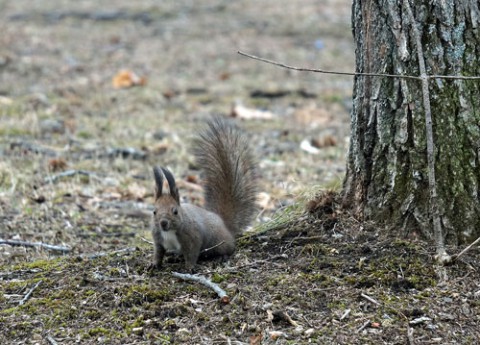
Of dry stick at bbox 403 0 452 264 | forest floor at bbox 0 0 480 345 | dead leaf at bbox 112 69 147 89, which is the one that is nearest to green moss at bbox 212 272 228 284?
forest floor at bbox 0 0 480 345

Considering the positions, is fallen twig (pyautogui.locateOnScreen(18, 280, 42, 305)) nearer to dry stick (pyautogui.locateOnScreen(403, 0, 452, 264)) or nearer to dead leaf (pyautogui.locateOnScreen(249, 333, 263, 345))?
dead leaf (pyautogui.locateOnScreen(249, 333, 263, 345))

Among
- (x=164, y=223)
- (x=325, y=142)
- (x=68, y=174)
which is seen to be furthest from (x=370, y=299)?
(x=325, y=142)

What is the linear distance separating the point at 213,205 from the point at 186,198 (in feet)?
4.74

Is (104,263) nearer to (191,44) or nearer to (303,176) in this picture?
(303,176)

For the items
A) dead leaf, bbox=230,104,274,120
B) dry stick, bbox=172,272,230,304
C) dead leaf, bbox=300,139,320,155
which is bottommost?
dry stick, bbox=172,272,230,304

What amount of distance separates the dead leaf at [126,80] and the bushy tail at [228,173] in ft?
19.5

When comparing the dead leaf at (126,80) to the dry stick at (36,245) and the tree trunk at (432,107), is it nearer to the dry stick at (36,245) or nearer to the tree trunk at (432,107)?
the dry stick at (36,245)

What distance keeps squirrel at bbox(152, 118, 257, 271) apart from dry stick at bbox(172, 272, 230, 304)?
0.66ft

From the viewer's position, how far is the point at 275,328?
3111 mm

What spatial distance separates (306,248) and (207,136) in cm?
96

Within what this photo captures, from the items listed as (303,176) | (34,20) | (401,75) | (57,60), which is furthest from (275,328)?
(34,20)

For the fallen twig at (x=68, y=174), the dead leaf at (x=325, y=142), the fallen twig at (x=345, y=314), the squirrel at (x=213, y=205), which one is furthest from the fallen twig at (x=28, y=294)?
the dead leaf at (x=325, y=142)

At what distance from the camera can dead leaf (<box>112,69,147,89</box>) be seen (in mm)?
10156

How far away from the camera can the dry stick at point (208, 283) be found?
328 cm
